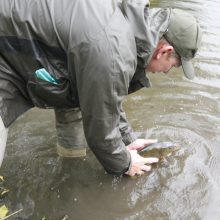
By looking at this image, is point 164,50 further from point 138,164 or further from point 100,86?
point 138,164

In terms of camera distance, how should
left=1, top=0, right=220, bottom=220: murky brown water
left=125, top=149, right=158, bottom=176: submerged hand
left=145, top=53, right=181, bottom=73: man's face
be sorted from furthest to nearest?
left=125, top=149, right=158, bottom=176: submerged hand
left=1, top=0, right=220, bottom=220: murky brown water
left=145, top=53, right=181, bottom=73: man's face

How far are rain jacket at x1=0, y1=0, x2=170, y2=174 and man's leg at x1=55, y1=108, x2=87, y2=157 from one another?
0.77 metres

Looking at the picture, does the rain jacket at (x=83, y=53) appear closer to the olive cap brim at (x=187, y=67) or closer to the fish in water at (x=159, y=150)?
the olive cap brim at (x=187, y=67)

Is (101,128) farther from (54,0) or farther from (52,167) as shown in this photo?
(52,167)

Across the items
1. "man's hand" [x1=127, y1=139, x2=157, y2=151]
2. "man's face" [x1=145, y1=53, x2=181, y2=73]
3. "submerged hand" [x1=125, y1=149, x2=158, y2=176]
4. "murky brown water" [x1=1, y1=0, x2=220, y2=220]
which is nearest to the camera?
"man's face" [x1=145, y1=53, x2=181, y2=73]

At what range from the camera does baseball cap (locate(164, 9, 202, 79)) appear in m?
3.44

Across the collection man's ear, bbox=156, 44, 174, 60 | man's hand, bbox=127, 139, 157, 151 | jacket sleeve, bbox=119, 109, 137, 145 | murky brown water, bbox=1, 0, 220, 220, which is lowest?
murky brown water, bbox=1, 0, 220, 220

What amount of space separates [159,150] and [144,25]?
170 cm

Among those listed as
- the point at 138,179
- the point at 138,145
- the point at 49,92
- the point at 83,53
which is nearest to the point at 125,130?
the point at 138,145

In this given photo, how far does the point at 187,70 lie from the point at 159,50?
1.36 ft

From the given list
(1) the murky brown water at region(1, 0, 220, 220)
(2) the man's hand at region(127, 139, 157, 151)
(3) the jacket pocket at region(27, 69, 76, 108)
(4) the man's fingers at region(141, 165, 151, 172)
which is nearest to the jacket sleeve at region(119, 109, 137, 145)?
(2) the man's hand at region(127, 139, 157, 151)

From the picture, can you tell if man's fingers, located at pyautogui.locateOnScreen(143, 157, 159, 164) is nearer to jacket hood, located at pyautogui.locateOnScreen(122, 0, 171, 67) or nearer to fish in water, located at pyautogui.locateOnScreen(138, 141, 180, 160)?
fish in water, located at pyautogui.locateOnScreen(138, 141, 180, 160)

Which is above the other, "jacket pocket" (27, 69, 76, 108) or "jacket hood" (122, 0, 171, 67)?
"jacket hood" (122, 0, 171, 67)

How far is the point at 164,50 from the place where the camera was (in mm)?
3502
